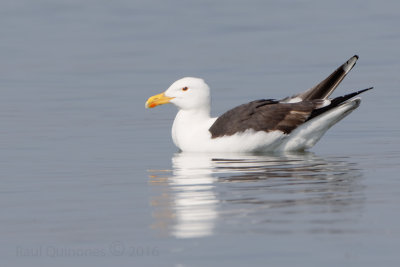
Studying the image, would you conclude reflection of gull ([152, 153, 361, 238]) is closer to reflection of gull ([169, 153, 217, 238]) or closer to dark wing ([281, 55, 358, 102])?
reflection of gull ([169, 153, 217, 238])

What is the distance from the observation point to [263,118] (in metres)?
16.4

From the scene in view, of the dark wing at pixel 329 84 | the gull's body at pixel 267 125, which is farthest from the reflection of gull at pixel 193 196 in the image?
the dark wing at pixel 329 84

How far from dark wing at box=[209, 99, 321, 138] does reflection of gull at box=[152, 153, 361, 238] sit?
40 centimetres

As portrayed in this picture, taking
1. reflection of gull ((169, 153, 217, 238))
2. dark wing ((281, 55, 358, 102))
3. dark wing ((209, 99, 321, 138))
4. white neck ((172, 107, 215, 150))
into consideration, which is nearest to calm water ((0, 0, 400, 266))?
reflection of gull ((169, 153, 217, 238))

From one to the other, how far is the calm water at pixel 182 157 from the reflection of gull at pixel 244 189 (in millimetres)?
28

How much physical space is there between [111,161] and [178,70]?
9.71 metres

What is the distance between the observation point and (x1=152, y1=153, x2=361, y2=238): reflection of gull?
1120cm

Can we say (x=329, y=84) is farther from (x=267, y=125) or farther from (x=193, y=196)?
(x=193, y=196)

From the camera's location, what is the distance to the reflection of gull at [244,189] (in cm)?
1120

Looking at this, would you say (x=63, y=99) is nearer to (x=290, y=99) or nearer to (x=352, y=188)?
(x=290, y=99)

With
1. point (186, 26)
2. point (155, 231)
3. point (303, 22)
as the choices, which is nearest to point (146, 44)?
point (186, 26)

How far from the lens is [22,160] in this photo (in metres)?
15.6

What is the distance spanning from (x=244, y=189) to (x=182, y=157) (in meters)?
3.60

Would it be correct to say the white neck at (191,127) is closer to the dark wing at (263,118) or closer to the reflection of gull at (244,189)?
the dark wing at (263,118)
